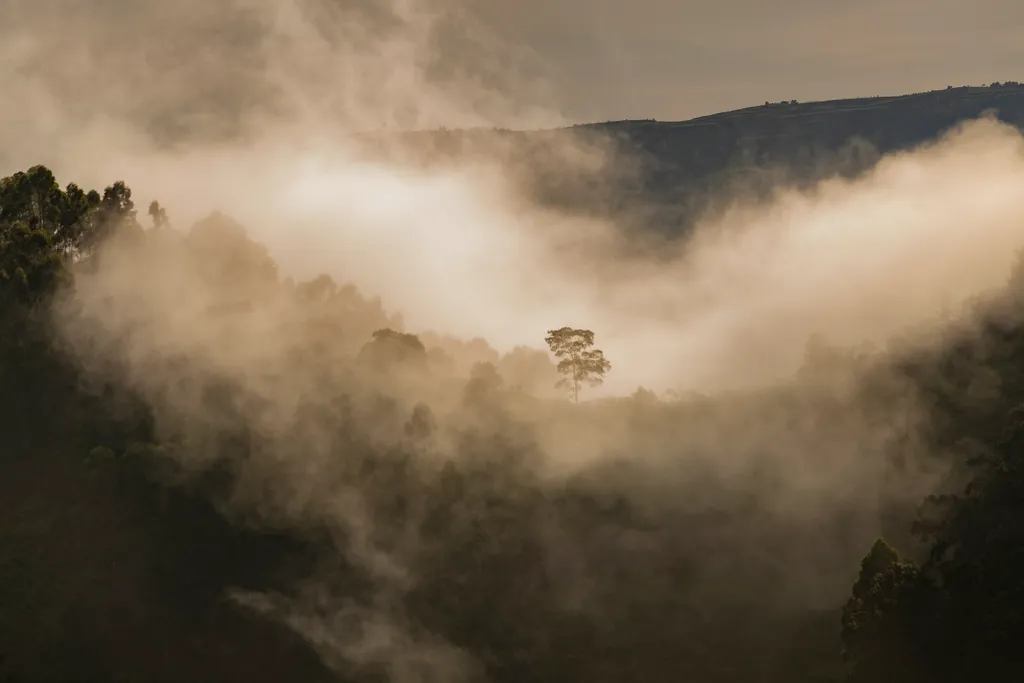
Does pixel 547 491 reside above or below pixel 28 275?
below

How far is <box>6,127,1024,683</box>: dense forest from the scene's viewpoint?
143625 millimetres

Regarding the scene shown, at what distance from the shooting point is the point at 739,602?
155000 millimetres

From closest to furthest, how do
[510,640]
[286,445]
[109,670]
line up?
[109,670] < [510,640] < [286,445]

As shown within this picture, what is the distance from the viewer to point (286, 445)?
→ 178 meters

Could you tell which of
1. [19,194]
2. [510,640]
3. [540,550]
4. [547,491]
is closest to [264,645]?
[510,640]

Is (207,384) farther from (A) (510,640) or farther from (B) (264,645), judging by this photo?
(A) (510,640)

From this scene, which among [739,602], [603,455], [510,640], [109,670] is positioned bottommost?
[109,670]

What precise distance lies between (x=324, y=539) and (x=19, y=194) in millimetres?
83207

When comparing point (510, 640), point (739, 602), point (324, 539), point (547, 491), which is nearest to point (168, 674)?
point (324, 539)

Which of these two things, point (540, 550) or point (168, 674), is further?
point (540, 550)

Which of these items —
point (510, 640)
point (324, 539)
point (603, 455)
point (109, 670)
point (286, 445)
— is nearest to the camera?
point (109, 670)

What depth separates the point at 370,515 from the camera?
17200 centimetres

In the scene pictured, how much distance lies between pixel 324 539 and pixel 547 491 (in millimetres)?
39460

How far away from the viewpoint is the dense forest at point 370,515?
14362 centimetres
